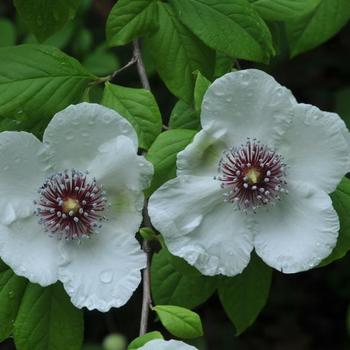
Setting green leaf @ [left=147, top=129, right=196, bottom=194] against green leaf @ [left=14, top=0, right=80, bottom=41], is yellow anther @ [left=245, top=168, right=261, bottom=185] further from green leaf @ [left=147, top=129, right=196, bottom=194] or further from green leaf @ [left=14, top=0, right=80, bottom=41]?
green leaf @ [left=14, top=0, right=80, bottom=41]

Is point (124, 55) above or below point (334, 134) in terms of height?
below

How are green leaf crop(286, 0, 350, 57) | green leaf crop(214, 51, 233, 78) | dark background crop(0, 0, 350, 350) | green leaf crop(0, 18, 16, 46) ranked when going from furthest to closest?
1. dark background crop(0, 0, 350, 350)
2. green leaf crop(0, 18, 16, 46)
3. green leaf crop(286, 0, 350, 57)
4. green leaf crop(214, 51, 233, 78)

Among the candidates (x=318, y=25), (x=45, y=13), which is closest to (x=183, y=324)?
(x=45, y=13)

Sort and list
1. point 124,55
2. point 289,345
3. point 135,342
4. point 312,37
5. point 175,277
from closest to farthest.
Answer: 1. point 135,342
2. point 175,277
3. point 312,37
4. point 124,55
5. point 289,345

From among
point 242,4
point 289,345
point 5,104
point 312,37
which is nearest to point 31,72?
point 5,104

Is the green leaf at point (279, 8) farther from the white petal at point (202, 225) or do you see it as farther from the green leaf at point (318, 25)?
the white petal at point (202, 225)

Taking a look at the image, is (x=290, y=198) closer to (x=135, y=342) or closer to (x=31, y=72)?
(x=135, y=342)

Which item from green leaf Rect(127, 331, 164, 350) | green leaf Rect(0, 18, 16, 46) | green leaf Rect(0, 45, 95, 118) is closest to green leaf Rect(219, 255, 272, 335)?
green leaf Rect(127, 331, 164, 350)

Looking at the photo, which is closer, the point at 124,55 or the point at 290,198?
the point at 290,198
